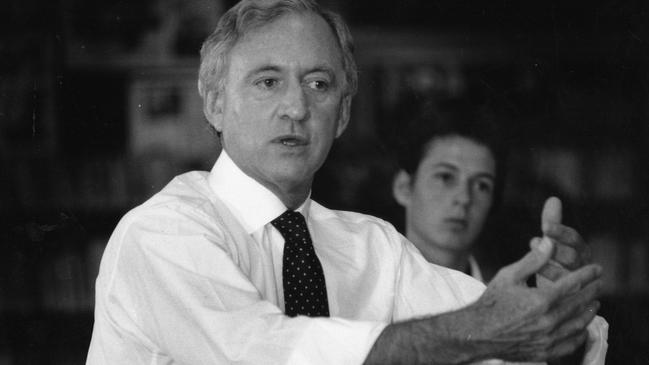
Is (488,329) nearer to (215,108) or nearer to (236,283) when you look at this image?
(236,283)

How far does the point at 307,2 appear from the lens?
1722mm

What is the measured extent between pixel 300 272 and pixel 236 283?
0.92 feet

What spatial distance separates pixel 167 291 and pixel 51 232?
1245 millimetres

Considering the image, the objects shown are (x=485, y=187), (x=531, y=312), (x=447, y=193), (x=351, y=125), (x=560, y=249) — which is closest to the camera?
(x=531, y=312)

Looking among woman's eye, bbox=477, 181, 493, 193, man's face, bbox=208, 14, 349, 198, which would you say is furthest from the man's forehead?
woman's eye, bbox=477, 181, 493, 193

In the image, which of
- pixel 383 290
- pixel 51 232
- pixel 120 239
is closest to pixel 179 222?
pixel 120 239

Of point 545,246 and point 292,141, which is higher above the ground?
point 292,141

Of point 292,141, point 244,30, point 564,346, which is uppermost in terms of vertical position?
point 244,30

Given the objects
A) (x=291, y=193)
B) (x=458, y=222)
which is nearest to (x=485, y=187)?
(x=458, y=222)

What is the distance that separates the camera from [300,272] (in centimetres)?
166

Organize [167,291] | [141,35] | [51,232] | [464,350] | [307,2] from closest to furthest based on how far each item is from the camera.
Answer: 1. [464,350]
2. [167,291]
3. [307,2]
4. [51,232]
5. [141,35]

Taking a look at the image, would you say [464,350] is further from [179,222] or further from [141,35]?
[141,35]

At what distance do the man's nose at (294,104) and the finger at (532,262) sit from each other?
491 mm

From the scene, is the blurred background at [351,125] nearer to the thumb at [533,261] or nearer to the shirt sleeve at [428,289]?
the shirt sleeve at [428,289]
